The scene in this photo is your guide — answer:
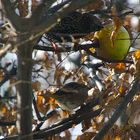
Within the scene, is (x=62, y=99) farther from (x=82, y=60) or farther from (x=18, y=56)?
(x=18, y=56)

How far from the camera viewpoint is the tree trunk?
1786 millimetres

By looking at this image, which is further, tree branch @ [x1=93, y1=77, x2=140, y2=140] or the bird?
the bird

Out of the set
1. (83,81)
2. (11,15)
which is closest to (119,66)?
(83,81)

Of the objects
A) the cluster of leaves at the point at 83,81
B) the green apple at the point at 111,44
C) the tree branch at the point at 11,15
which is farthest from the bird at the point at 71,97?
the tree branch at the point at 11,15

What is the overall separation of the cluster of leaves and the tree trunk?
31 centimetres

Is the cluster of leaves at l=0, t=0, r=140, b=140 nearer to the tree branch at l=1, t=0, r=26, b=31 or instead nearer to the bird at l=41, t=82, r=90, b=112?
the bird at l=41, t=82, r=90, b=112

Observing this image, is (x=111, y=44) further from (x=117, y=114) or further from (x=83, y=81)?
(x=83, y=81)

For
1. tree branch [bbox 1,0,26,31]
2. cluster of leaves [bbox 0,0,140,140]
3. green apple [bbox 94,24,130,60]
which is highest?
tree branch [bbox 1,0,26,31]

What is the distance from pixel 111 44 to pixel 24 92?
768 mm

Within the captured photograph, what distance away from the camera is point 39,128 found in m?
2.51

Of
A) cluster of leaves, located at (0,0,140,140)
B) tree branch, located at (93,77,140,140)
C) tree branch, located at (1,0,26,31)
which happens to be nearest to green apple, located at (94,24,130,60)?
cluster of leaves, located at (0,0,140,140)

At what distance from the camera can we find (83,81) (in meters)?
3.09

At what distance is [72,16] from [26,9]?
277mm

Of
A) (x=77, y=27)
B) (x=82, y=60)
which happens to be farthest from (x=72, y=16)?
(x=82, y=60)
